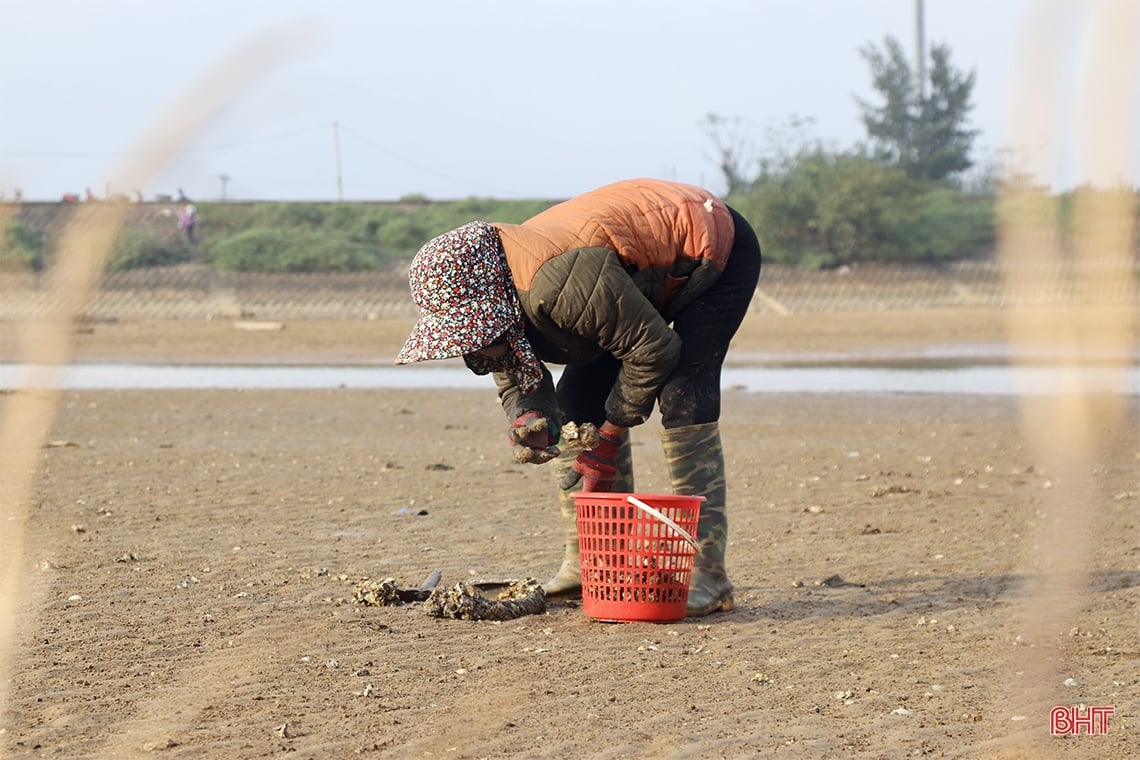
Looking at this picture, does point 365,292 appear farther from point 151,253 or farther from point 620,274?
point 620,274

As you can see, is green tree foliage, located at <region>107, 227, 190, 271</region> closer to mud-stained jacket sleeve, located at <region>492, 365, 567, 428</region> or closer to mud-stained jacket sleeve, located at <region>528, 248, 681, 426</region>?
mud-stained jacket sleeve, located at <region>492, 365, 567, 428</region>

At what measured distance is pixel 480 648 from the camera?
4.89m

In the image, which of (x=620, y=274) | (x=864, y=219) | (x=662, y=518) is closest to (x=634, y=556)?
(x=662, y=518)

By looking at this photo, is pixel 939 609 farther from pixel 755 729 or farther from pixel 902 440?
pixel 902 440

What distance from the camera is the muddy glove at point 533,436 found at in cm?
495

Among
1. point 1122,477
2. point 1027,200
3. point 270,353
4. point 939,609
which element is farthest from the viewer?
point 270,353

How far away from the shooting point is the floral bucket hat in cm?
469

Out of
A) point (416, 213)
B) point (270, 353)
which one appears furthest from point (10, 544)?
point (416, 213)

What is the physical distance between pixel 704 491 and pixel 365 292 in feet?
98.7

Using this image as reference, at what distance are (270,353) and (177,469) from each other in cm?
1658

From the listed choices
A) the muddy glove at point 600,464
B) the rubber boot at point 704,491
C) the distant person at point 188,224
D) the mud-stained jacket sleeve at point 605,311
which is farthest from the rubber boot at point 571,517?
the distant person at point 188,224

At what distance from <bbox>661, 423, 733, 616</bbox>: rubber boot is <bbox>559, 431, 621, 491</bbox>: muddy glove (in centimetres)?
20

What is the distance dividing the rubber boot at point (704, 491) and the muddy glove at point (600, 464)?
199mm

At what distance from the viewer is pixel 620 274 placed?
4.78 meters
